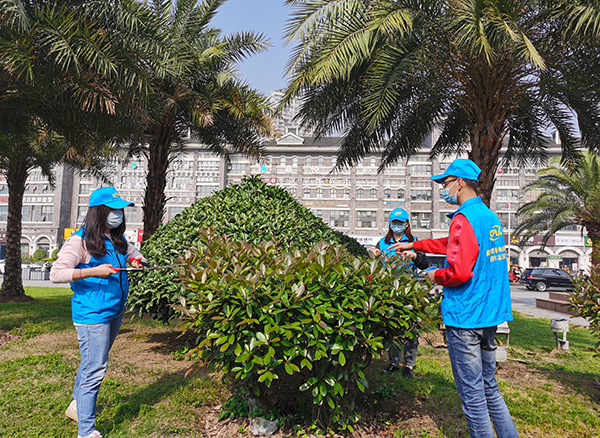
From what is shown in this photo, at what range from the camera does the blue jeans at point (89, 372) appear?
9.73ft

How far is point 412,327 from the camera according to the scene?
291 cm

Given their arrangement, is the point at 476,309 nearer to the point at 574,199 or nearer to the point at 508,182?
the point at 574,199

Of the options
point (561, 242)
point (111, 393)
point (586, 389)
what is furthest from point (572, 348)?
point (561, 242)

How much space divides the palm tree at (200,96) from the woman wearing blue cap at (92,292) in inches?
262

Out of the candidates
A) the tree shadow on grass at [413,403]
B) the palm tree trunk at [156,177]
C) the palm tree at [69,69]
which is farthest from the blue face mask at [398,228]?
the palm tree trunk at [156,177]

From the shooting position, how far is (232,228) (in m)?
4.65

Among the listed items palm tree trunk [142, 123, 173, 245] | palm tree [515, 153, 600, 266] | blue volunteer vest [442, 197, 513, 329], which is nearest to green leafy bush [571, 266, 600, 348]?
blue volunteer vest [442, 197, 513, 329]

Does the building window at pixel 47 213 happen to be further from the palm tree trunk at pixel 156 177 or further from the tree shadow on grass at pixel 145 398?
the tree shadow on grass at pixel 145 398

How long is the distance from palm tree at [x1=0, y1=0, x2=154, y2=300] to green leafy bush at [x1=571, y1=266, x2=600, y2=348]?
6.94 meters

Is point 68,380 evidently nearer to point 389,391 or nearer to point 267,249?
point 267,249

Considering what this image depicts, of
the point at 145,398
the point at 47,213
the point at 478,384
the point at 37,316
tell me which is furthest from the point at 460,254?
the point at 47,213

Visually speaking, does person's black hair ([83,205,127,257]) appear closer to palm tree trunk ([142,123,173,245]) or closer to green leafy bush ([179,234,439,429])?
green leafy bush ([179,234,439,429])

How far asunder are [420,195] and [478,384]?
50.4 metres

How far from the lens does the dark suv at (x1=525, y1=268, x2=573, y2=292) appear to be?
83.9 ft
